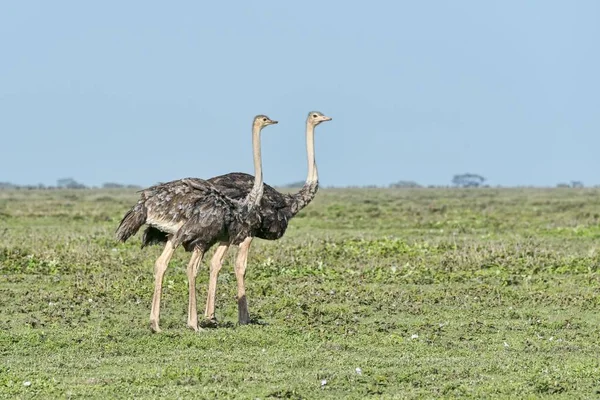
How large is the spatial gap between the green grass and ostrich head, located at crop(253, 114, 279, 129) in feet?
8.00

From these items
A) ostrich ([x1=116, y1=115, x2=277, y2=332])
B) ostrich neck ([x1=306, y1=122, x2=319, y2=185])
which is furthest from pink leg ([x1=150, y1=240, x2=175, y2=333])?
ostrich neck ([x1=306, y1=122, x2=319, y2=185])

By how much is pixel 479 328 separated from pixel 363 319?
5.15 ft

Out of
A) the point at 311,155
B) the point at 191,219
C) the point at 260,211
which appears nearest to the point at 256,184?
the point at 260,211

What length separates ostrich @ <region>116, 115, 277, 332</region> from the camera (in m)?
13.1

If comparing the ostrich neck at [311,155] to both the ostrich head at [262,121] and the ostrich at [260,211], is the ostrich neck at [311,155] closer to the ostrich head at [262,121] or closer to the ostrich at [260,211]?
the ostrich at [260,211]

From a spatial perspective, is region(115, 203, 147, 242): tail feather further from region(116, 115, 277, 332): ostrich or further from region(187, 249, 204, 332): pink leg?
region(187, 249, 204, 332): pink leg

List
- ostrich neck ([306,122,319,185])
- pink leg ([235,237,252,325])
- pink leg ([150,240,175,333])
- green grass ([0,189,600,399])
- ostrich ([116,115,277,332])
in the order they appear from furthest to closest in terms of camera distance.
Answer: ostrich neck ([306,122,319,185]), pink leg ([235,237,252,325]), ostrich ([116,115,277,332]), pink leg ([150,240,175,333]), green grass ([0,189,600,399])

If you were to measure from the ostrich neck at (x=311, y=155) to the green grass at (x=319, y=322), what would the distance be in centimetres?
169

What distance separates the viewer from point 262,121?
46.8 feet

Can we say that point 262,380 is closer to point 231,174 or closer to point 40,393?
point 40,393

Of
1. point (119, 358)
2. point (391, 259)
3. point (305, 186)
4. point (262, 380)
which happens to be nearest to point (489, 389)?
point (262, 380)

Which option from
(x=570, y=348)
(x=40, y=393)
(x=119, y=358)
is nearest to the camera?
(x=40, y=393)

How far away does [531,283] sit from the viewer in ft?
58.7

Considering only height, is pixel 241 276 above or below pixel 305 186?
below
